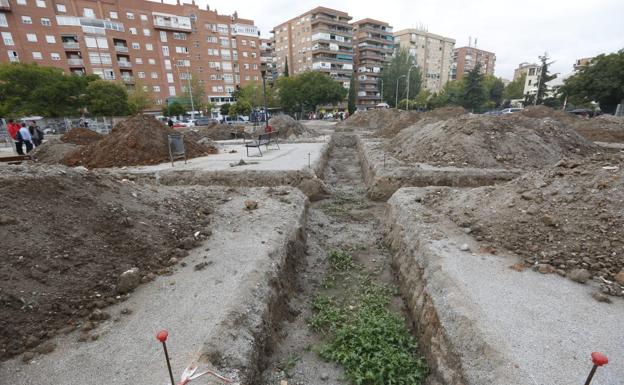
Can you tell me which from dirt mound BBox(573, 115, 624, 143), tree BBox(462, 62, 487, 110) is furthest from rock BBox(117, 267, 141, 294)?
tree BBox(462, 62, 487, 110)

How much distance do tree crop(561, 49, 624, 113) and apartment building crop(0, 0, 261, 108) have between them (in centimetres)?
4806

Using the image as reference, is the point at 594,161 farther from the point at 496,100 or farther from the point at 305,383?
the point at 496,100

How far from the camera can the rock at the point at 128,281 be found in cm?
332

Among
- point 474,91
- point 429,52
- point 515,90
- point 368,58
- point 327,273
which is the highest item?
point 429,52

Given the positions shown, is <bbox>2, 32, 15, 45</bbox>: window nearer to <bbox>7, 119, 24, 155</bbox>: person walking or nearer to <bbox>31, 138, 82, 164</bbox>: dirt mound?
<bbox>7, 119, 24, 155</bbox>: person walking

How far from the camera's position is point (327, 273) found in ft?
16.5

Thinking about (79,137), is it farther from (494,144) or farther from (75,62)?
(75,62)

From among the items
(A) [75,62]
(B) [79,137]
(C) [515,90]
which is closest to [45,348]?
(B) [79,137]

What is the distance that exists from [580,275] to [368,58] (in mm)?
74934

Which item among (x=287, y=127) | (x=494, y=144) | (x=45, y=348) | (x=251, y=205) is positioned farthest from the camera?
(x=287, y=127)

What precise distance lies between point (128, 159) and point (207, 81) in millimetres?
47793

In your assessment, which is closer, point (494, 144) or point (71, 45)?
point (494, 144)

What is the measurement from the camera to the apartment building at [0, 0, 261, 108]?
37.7 m

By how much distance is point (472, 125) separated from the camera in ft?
35.8
